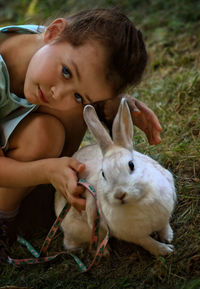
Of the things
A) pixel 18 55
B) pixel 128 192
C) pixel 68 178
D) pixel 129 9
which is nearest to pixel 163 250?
pixel 128 192

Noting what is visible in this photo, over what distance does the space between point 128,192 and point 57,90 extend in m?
0.64

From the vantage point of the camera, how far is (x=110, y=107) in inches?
96.9

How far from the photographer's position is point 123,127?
1.95 metres

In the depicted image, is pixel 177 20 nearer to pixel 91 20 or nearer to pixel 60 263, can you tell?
pixel 91 20

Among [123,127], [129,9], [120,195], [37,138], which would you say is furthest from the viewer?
[129,9]

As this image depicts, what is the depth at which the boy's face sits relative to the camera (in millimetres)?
1895

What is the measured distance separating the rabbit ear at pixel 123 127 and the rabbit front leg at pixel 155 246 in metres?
0.47

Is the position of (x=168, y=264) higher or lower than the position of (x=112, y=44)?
lower

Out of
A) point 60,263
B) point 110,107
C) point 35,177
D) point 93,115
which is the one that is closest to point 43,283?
point 60,263

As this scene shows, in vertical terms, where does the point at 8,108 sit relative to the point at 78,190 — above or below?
above

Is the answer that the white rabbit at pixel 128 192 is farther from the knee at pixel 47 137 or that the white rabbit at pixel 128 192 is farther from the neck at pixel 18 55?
the neck at pixel 18 55

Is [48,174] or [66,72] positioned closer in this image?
[66,72]

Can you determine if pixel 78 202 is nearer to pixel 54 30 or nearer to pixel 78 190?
pixel 78 190

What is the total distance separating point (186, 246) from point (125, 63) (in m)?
0.97
